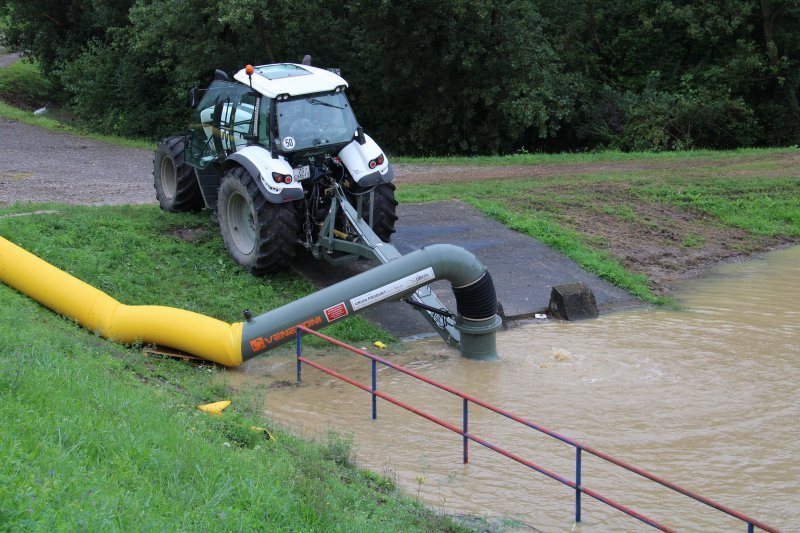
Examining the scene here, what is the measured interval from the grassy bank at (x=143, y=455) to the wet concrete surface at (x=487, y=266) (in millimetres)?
3098

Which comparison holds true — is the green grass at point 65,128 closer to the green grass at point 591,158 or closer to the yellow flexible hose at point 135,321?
the green grass at point 591,158

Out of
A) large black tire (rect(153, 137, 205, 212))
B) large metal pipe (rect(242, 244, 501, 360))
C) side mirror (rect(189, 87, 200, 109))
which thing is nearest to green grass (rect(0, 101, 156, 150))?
large black tire (rect(153, 137, 205, 212))

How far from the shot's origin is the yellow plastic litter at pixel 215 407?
27.3ft

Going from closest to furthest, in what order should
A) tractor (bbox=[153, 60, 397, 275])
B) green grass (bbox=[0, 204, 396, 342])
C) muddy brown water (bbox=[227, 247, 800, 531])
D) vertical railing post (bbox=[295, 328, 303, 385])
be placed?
1. muddy brown water (bbox=[227, 247, 800, 531])
2. vertical railing post (bbox=[295, 328, 303, 385])
3. green grass (bbox=[0, 204, 396, 342])
4. tractor (bbox=[153, 60, 397, 275])

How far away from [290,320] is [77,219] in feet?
16.7

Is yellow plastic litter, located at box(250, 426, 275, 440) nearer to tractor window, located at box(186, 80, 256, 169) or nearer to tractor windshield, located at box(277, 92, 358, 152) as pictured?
tractor windshield, located at box(277, 92, 358, 152)

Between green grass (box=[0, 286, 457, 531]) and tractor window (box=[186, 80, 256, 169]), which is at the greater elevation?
tractor window (box=[186, 80, 256, 169])

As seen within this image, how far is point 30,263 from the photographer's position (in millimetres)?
11102

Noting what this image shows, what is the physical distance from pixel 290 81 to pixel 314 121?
2.05 feet

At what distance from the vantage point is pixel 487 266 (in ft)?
45.5

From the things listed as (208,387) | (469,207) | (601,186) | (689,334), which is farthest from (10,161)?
(689,334)

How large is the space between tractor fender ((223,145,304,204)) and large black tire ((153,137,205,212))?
2639mm

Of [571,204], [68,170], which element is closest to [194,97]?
[571,204]

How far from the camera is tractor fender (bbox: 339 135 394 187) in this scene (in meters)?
12.2
